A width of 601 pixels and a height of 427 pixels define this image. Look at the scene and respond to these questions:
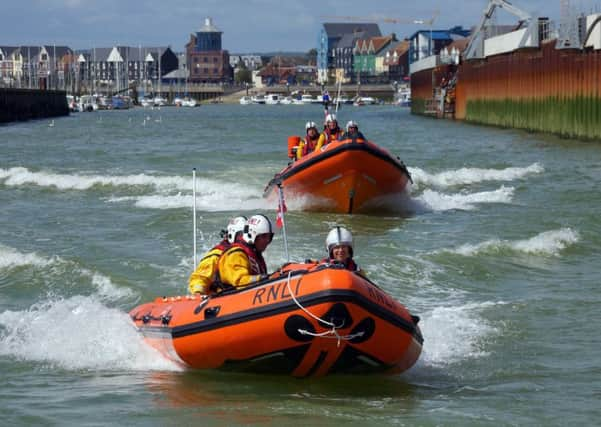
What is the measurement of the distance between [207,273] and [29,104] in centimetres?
8094

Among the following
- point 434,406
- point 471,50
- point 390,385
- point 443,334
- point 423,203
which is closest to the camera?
point 434,406

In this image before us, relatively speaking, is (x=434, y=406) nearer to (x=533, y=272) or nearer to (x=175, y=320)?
(x=175, y=320)

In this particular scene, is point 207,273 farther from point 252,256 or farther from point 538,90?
point 538,90

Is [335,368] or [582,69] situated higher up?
[582,69]

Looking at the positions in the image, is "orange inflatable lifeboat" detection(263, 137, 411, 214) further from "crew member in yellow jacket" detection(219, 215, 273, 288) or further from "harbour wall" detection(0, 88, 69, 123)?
"harbour wall" detection(0, 88, 69, 123)

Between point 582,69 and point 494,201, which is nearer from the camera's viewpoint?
point 494,201

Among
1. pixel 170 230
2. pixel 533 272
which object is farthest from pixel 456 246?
pixel 170 230

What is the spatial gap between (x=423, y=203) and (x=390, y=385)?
13.5 metres

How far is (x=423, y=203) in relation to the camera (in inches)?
904

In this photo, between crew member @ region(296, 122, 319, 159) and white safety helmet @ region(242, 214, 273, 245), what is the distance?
11.5 m

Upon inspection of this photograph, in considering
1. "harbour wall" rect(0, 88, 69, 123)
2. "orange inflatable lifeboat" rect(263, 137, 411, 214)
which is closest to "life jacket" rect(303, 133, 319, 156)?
"orange inflatable lifeboat" rect(263, 137, 411, 214)

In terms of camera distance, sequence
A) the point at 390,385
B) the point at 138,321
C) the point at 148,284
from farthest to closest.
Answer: the point at 148,284, the point at 138,321, the point at 390,385

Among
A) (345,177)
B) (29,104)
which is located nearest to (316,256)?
(345,177)

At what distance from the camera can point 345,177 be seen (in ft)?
67.0
